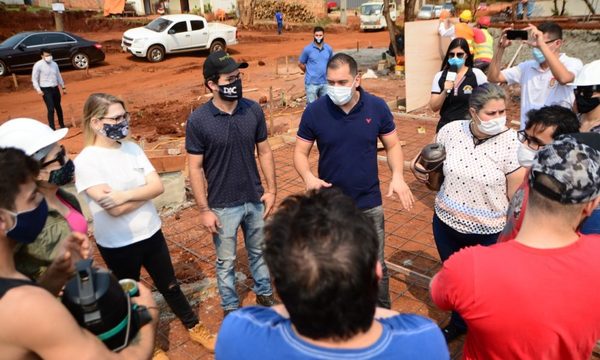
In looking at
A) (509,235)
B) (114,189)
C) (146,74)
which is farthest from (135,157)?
(146,74)

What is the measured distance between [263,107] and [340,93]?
8423 mm

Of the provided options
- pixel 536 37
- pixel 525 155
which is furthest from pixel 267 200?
pixel 536 37

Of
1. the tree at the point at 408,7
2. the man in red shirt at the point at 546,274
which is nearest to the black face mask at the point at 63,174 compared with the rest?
the man in red shirt at the point at 546,274

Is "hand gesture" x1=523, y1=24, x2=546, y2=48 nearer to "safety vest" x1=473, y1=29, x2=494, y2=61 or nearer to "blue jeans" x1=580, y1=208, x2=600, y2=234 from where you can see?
"blue jeans" x1=580, y1=208, x2=600, y2=234

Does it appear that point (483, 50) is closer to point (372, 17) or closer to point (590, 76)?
point (590, 76)

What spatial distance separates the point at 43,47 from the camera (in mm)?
15891

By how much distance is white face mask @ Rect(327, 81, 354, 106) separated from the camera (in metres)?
3.07

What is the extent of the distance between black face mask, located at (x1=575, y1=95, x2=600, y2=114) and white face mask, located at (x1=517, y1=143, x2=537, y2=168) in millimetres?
597

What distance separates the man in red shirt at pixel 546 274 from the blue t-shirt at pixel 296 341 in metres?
0.39

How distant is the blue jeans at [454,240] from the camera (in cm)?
288

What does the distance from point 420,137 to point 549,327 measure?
659cm

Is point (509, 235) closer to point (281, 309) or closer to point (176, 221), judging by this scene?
point (281, 309)

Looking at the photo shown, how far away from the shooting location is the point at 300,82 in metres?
14.8

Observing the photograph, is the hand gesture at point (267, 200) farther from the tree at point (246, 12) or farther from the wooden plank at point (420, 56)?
the tree at point (246, 12)
